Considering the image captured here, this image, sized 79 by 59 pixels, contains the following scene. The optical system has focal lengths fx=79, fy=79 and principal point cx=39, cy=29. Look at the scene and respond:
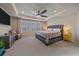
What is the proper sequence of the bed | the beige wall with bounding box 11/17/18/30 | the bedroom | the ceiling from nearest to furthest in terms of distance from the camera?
the ceiling → the bedroom → the bed → the beige wall with bounding box 11/17/18/30

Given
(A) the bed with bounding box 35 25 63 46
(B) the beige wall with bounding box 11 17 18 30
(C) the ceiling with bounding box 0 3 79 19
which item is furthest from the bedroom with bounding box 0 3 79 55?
(B) the beige wall with bounding box 11 17 18 30

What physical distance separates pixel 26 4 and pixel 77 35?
7.67 feet

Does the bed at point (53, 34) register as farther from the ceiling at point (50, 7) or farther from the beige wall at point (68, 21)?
the ceiling at point (50, 7)

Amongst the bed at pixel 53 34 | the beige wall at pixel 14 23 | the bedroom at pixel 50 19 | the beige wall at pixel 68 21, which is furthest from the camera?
the beige wall at pixel 14 23

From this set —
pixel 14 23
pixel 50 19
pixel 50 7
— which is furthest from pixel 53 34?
pixel 14 23

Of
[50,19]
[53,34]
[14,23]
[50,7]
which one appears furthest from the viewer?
[14,23]

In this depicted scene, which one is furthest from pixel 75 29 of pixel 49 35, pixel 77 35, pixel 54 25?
pixel 49 35

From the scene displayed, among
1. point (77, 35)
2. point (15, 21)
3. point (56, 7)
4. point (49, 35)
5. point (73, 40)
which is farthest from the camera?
point (15, 21)

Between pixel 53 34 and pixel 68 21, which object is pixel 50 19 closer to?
pixel 68 21

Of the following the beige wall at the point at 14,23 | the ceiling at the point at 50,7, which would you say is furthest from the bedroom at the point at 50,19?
the beige wall at the point at 14,23

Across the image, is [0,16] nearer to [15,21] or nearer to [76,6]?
[15,21]

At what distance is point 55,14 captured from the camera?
10.4ft

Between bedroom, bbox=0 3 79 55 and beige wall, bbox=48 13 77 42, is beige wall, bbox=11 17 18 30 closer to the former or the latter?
bedroom, bbox=0 3 79 55

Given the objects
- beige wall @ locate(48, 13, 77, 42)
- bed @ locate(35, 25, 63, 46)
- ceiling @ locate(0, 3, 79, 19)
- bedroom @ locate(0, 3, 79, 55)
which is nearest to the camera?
ceiling @ locate(0, 3, 79, 19)
